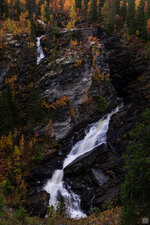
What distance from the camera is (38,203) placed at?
18609 mm

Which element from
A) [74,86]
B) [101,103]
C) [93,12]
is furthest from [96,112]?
[93,12]

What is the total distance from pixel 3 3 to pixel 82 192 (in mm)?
53023

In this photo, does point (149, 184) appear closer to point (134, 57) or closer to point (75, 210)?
point (75, 210)

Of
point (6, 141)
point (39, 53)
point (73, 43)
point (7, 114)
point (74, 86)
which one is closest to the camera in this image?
point (6, 141)

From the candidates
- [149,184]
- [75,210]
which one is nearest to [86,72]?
[75,210]

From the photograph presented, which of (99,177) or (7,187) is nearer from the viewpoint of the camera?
(7,187)

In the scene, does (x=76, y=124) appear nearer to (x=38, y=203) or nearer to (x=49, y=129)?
(x=49, y=129)

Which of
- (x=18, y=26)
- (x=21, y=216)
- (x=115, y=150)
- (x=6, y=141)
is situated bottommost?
(x=115, y=150)

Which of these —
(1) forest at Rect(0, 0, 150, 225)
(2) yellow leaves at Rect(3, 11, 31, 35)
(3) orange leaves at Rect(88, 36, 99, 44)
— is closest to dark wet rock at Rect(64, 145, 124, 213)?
(1) forest at Rect(0, 0, 150, 225)

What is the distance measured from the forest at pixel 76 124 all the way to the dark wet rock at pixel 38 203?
0.10 metres

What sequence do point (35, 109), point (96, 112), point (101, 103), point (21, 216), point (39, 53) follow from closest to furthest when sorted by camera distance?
point (21, 216)
point (35, 109)
point (96, 112)
point (101, 103)
point (39, 53)

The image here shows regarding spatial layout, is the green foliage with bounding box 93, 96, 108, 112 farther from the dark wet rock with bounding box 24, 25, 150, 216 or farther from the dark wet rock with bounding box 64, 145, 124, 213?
the dark wet rock with bounding box 64, 145, 124, 213

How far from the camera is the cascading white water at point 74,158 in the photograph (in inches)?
747

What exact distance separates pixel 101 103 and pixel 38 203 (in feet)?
→ 53.5
